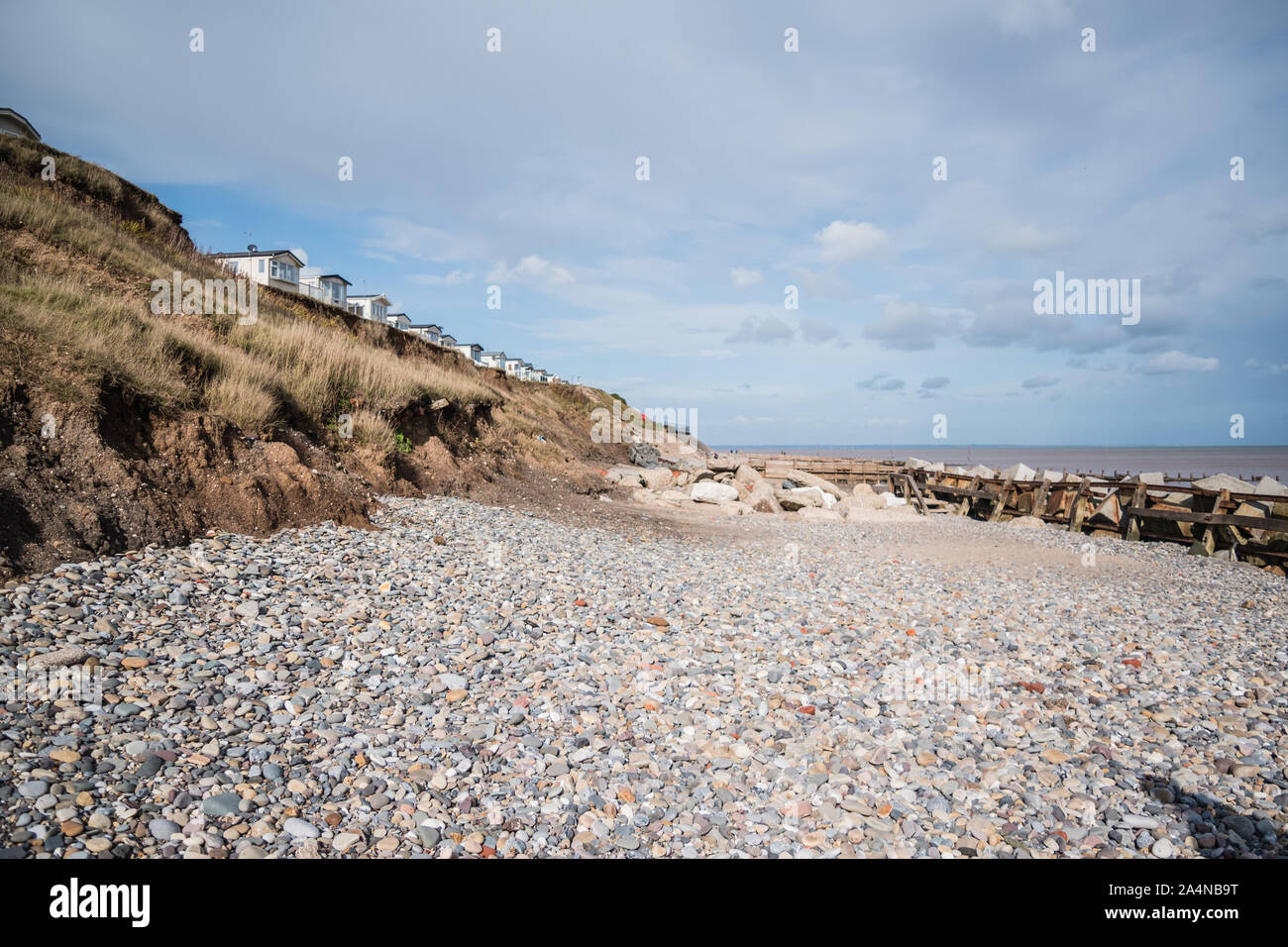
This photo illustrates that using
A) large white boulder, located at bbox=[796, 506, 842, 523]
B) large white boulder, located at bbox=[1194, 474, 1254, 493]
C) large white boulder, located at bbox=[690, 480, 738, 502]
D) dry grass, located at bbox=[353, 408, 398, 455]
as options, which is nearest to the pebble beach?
dry grass, located at bbox=[353, 408, 398, 455]

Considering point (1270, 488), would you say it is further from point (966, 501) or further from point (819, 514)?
point (819, 514)

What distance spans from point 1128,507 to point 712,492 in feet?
46.0

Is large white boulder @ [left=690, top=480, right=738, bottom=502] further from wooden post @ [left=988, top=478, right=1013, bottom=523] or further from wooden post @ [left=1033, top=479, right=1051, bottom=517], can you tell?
wooden post @ [left=1033, top=479, right=1051, bottom=517]

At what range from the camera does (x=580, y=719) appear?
5406 millimetres

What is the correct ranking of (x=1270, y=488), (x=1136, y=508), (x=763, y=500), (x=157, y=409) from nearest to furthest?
(x=157, y=409)
(x=1270, y=488)
(x=1136, y=508)
(x=763, y=500)

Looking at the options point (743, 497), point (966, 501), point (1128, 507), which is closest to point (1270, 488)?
point (1128, 507)

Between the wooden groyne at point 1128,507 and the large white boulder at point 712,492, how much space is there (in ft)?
38.3

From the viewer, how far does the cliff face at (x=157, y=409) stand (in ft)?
23.4

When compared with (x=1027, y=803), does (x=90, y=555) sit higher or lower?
higher

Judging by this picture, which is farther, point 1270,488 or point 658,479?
point 658,479
